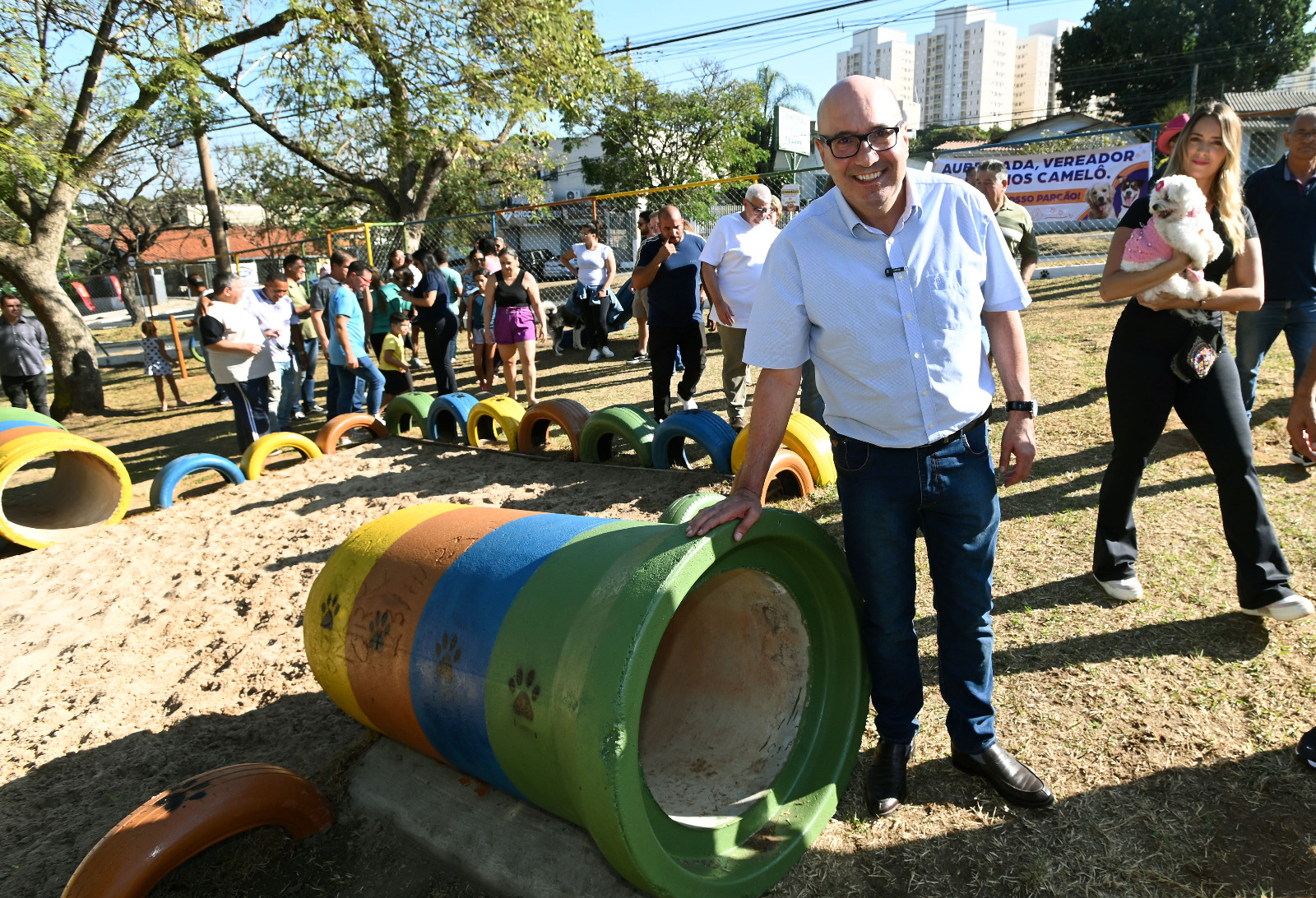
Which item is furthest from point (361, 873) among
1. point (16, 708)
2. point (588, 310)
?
point (588, 310)

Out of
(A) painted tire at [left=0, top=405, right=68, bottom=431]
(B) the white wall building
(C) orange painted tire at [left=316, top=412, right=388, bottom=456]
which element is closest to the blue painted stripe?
(C) orange painted tire at [left=316, top=412, right=388, bottom=456]

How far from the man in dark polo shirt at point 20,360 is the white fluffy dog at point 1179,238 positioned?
12.5 m

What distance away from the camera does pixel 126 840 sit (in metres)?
2.34

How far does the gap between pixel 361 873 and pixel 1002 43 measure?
521ft

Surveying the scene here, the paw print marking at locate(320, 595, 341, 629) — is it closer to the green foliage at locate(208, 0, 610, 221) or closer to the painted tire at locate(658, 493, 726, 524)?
the painted tire at locate(658, 493, 726, 524)

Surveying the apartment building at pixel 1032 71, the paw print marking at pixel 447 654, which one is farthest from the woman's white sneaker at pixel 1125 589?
the apartment building at pixel 1032 71

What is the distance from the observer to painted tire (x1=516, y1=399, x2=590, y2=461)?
684cm

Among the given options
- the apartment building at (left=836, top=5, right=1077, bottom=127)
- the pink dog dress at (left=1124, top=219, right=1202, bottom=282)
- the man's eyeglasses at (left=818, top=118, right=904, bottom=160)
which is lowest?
the pink dog dress at (left=1124, top=219, right=1202, bottom=282)

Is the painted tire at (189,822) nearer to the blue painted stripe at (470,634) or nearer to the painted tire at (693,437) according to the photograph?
the blue painted stripe at (470,634)

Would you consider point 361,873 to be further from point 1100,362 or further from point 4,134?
point 4,134

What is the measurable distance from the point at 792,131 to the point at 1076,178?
97.0ft

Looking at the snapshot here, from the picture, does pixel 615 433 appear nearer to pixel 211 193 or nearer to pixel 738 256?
pixel 738 256

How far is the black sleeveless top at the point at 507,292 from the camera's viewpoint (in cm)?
845

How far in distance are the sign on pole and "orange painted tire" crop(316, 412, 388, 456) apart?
31.4 m
